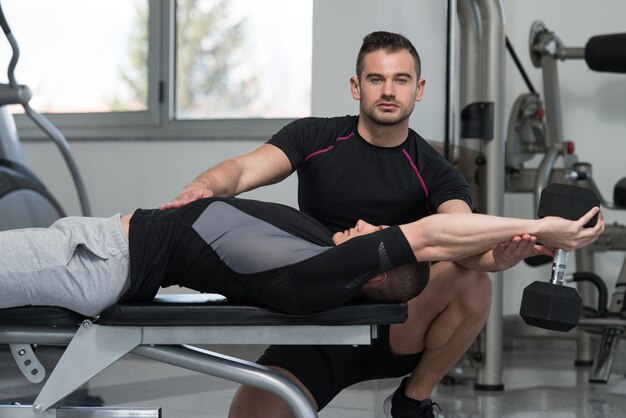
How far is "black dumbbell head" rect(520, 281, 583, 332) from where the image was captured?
5.45ft

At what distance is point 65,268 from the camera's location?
170 centimetres

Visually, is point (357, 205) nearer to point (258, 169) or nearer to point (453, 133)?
point (258, 169)

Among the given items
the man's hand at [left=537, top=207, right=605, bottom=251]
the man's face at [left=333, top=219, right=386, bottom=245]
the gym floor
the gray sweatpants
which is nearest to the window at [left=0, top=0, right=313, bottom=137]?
the gym floor

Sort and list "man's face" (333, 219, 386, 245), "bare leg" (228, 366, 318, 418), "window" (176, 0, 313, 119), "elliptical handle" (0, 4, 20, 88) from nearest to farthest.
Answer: "man's face" (333, 219, 386, 245)
"bare leg" (228, 366, 318, 418)
"elliptical handle" (0, 4, 20, 88)
"window" (176, 0, 313, 119)

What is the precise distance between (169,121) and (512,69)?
1.54 metres

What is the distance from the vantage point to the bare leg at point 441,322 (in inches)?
83.6

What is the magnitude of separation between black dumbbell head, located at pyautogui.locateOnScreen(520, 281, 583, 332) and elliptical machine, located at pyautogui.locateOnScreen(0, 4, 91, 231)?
2.05 metres

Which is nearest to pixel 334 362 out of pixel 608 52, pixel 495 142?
pixel 495 142

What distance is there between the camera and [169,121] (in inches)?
173

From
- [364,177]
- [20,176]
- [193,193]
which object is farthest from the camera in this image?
[20,176]

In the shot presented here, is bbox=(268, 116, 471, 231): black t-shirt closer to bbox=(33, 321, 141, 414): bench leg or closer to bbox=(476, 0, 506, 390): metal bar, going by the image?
bbox=(33, 321, 141, 414): bench leg

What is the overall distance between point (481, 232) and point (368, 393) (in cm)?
160

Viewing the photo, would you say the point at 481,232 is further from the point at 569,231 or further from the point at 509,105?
the point at 509,105

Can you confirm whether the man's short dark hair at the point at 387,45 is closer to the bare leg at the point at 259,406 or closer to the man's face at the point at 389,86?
the man's face at the point at 389,86
